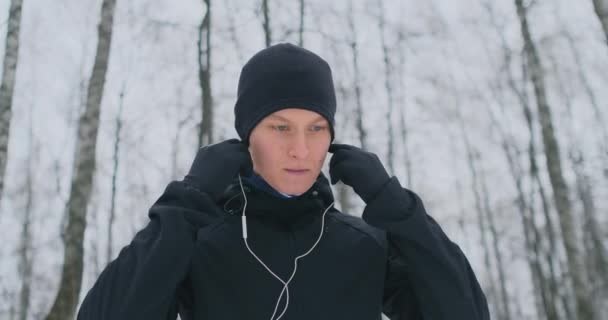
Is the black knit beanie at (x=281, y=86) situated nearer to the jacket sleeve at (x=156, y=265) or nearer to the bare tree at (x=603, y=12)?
the jacket sleeve at (x=156, y=265)

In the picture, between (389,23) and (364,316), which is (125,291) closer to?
(364,316)

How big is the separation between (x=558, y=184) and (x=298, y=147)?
7.61m

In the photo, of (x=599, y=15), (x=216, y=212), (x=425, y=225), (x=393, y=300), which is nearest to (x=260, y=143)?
(x=216, y=212)

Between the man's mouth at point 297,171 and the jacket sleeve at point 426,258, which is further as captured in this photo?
the man's mouth at point 297,171

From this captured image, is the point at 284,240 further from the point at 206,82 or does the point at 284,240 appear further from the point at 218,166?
the point at 206,82

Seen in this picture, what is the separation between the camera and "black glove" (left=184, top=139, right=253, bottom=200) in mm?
1579

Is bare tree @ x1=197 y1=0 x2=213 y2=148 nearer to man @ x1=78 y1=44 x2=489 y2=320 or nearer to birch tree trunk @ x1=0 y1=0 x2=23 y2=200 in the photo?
birch tree trunk @ x1=0 y1=0 x2=23 y2=200

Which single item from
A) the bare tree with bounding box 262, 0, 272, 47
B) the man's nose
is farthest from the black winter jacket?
the bare tree with bounding box 262, 0, 272, 47

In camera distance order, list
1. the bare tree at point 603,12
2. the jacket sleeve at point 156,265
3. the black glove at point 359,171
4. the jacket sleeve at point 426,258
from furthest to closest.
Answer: the bare tree at point 603,12 → the black glove at point 359,171 → the jacket sleeve at point 426,258 → the jacket sleeve at point 156,265

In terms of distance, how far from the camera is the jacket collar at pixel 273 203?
1.71m

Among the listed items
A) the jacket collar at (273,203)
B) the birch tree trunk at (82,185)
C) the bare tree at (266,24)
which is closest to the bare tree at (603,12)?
the bare tree at (266,24)

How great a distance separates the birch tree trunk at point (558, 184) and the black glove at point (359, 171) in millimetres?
7126

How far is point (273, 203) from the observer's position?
171cm

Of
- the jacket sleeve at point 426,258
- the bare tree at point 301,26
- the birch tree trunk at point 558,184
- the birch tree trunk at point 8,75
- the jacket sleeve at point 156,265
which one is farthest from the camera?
the bare tree at point 301,26
